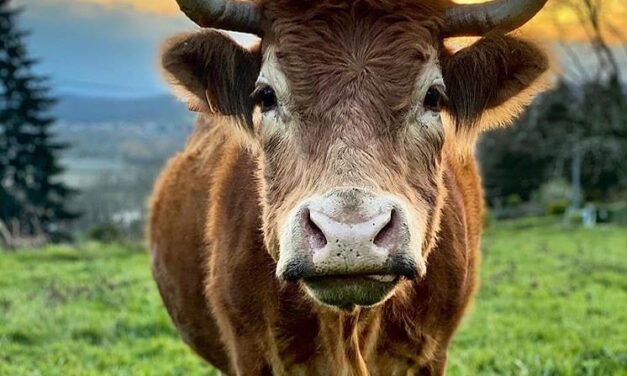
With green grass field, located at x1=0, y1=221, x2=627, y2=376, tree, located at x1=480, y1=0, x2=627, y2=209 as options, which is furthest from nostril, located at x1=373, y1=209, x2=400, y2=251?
tree, located at x1=480, y1=0, x2=627, y2=209

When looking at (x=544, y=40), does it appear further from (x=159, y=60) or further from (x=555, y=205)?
(x=555, y=205)

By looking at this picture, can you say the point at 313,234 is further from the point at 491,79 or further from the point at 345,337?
the point at 491,79

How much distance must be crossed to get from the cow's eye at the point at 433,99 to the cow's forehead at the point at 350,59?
123 millimetres

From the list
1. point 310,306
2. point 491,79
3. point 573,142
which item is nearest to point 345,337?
point 310,306

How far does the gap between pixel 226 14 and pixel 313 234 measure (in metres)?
1.35

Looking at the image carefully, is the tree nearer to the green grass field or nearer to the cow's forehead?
the green grass field

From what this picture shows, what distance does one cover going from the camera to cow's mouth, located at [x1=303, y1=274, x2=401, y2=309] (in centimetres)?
318

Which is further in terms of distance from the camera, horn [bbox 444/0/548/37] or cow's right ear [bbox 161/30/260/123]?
cow's right ear [bbox 161/30/260/123]

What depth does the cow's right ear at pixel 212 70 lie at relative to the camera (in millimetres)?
4195

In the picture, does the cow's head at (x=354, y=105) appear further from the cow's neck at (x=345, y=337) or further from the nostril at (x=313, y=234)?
the cow's neck at (x=345, y=337)

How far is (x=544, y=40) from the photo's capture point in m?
4.27

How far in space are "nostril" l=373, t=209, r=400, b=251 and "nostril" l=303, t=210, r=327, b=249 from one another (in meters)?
0.19

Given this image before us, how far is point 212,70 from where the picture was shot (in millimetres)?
4305

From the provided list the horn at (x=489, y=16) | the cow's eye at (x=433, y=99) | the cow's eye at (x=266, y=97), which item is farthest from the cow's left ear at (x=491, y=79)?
the cow's eye at (x=266, y=97)
